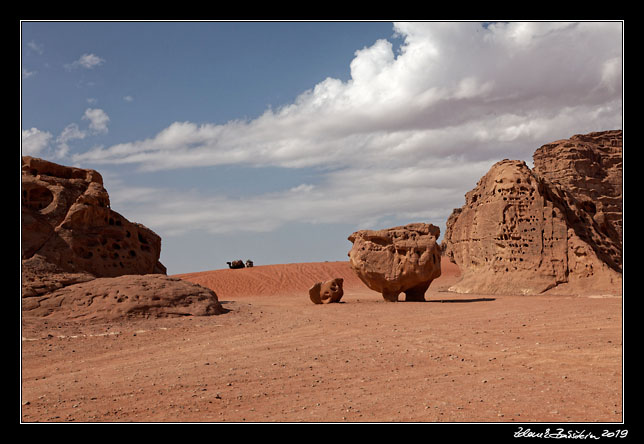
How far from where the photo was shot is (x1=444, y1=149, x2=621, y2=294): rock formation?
15062 millimetres

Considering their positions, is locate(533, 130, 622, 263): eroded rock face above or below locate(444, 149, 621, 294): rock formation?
above

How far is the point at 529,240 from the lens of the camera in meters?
15.8

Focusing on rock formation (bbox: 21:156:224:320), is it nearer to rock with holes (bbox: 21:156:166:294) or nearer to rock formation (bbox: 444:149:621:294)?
rock with holes (bbox: 21:156:166:294)

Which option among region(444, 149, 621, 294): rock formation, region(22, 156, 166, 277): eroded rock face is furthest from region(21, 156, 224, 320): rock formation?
region(444, 149, 621, 294): rock formation

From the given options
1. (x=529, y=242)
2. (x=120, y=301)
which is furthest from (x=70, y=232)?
(x=529, y=242)

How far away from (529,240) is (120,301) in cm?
1171

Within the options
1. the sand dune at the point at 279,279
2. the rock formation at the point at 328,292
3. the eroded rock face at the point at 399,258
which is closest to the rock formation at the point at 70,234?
the rock formation at the point at 328,292

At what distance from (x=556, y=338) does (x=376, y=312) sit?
453 centimetres

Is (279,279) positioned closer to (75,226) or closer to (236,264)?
(236,264)

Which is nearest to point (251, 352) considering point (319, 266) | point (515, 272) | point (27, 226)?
point (27, 226)

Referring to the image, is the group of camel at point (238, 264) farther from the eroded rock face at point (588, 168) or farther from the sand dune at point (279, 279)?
the eroded rock face at point (588, 168)

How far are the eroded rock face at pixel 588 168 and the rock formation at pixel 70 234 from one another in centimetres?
2226

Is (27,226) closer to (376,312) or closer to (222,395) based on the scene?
(376,312)

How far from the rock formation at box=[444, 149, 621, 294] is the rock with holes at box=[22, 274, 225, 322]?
9.10 meters
